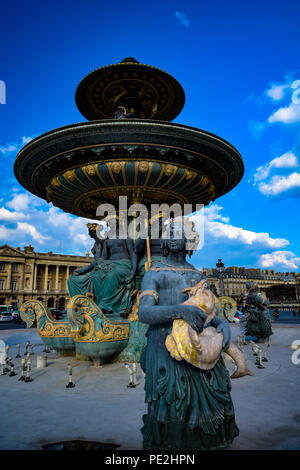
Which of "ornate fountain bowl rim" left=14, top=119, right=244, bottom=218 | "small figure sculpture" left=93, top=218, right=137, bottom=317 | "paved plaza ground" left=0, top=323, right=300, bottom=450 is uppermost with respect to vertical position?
"ornate fountain bowl rim" left=14, top=119, right=244, bottom=218

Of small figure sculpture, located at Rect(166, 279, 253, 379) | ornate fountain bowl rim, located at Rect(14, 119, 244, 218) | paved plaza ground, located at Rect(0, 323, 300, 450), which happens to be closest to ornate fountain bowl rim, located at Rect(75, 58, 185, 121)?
ornate fountain bowl rim, located at Rect(14, 119, 244, 218)

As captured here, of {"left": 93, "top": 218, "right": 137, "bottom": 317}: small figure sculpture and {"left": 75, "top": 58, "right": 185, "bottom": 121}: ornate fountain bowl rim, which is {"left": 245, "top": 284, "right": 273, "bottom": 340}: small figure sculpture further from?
{"left": 75, "top": 58, "right": 185, "bottom": 121}: ornate fountain bowl rim

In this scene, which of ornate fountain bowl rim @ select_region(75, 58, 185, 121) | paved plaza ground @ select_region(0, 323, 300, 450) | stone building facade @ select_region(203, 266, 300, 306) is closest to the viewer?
paved plaza ground @ select_region(0, 323, 300, 450)

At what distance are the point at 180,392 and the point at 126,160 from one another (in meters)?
6.33

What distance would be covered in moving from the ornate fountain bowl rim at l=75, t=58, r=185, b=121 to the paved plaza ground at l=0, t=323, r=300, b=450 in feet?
26.8

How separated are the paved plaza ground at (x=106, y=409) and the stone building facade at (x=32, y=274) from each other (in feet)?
263

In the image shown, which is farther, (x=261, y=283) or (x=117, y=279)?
(x=261, y=283)

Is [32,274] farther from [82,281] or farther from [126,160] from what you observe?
[126,160]

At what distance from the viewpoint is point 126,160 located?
830 cm

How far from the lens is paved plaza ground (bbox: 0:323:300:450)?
353 cm

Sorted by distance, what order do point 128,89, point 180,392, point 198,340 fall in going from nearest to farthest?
1. point 198,340
2. point 180,392
3. point 128,89

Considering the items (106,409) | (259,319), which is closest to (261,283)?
(259,319)

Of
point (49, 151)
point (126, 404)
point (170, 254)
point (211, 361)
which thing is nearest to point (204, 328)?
point (211, 361)
